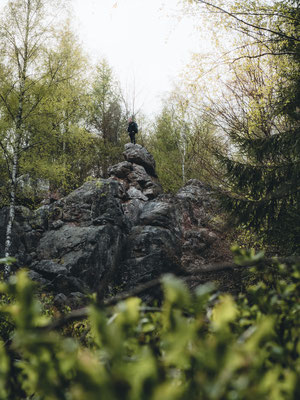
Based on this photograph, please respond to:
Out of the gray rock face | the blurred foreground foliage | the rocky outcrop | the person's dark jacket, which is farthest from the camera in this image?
the person's dark jacket

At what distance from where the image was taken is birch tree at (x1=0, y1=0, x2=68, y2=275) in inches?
Result: 343

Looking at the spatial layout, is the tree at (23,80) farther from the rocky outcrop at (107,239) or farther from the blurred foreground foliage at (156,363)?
the blurred foreground foliage at (156,363)

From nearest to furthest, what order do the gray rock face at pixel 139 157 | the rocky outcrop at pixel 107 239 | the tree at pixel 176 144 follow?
1. the rocky outcrop at pixel 107 239
2. the gray rock face at pixel 139 157
3. the tree at pixel 176 144

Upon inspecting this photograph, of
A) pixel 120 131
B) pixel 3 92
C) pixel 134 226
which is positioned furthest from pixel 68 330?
pixel 120 131

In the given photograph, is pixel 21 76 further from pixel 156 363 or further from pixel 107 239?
pixel 156 363

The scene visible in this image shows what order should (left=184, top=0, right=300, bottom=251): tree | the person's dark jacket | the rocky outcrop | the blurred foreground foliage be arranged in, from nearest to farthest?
1. the blurred foreground foliage
2. (left=184, top=0, right=300, bottom=251): tree
3. the rocky outcrop
4. the person's dark jacket

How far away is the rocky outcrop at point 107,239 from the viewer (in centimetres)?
810

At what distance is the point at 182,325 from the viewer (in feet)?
1.63

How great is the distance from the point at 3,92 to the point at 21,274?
999 cm

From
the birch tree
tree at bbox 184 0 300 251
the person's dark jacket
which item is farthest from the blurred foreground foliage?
the person's dark jacket

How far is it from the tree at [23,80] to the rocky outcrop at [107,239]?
1691 mm

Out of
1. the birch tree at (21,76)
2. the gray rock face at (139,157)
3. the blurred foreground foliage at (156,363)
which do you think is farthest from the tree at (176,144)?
the blurred foreground foliage at (156,363)

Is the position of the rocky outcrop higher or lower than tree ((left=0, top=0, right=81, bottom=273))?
lower

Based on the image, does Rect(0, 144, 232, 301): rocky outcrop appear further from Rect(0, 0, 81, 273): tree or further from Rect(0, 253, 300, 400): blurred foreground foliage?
Rect(0, 253, 300, 400): blurred foreground foliage
